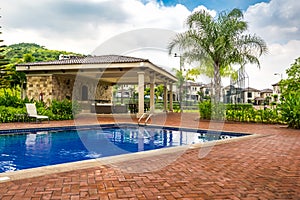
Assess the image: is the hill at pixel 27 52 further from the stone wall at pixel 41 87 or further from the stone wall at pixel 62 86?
the stone wall at pixel 41 87

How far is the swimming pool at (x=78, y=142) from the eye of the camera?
6.39 m

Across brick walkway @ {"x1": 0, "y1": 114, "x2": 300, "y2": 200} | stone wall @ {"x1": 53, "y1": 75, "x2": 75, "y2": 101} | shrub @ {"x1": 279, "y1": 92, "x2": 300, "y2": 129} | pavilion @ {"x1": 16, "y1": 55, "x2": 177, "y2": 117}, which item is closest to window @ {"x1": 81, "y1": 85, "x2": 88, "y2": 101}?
pavilion @ {"x1": 16, "y1": 55, "x2": 177, "y2": 117}

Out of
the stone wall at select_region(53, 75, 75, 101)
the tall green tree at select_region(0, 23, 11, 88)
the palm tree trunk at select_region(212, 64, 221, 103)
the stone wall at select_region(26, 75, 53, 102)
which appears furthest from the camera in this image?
the tall green tree at select_region(0, 23, 11, 88)

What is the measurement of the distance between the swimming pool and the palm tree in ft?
17.1

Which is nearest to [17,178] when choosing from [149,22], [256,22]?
[149,22]

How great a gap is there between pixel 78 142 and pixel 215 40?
30.3ft

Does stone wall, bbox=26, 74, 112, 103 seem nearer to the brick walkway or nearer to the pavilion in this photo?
the pavilion

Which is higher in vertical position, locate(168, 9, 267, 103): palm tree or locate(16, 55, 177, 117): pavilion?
locate(168, 9, 267, 103): palm tree

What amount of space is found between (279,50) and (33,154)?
49.6 ft

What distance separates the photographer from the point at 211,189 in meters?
3.23

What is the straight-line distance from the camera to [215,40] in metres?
14.4

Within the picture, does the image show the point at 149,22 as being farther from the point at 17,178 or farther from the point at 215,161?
the point at 17,178

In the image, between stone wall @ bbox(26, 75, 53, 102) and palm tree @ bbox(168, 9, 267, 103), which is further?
stone wall @ bbox(26, 75, 53, 102)

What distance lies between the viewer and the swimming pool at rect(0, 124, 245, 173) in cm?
639
